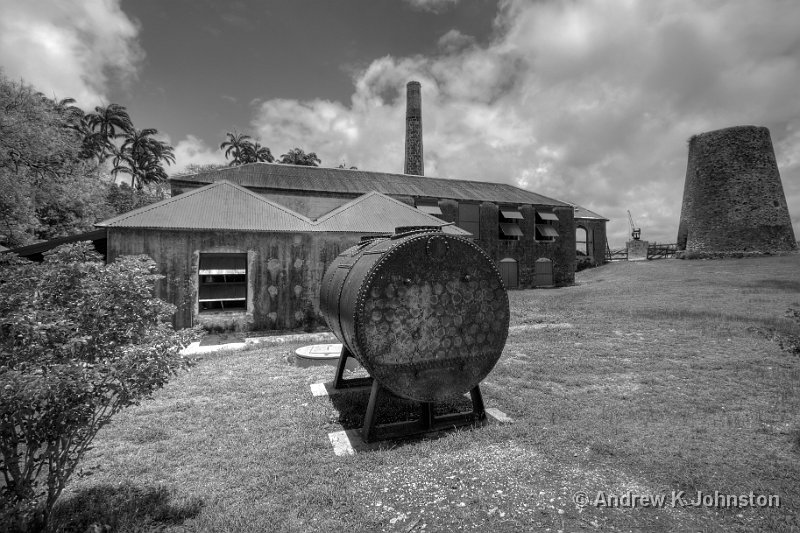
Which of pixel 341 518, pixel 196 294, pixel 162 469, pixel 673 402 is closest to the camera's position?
pixel 341 518

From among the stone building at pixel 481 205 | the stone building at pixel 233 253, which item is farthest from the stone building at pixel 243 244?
the stone building at pixel 481 205

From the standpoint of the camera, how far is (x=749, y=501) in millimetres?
3557

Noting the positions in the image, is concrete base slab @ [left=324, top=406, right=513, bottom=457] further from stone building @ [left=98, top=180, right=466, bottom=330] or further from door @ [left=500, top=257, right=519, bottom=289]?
door @ [left=500, top=257, right=519, bottom=289]

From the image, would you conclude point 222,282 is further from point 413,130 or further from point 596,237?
point 596,237

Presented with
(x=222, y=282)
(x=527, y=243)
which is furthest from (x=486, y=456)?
(x=527, y=243)

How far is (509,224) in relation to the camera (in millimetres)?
27250

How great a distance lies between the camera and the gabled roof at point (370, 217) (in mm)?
13602

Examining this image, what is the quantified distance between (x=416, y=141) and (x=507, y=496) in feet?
117

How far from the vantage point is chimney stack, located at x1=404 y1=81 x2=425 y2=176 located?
1415 inches

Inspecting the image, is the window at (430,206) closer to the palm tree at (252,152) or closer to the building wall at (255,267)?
the building wall at (255,267)

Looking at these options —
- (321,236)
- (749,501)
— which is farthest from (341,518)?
(321,236)

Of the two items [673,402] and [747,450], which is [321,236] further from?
[747,450]

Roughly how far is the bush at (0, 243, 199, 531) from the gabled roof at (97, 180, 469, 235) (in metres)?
8.88

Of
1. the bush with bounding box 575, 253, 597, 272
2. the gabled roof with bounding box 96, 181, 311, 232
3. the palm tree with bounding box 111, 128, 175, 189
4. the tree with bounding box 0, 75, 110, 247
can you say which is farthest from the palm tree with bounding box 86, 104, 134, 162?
the bush with bounding box 575, 253, 597, 272
